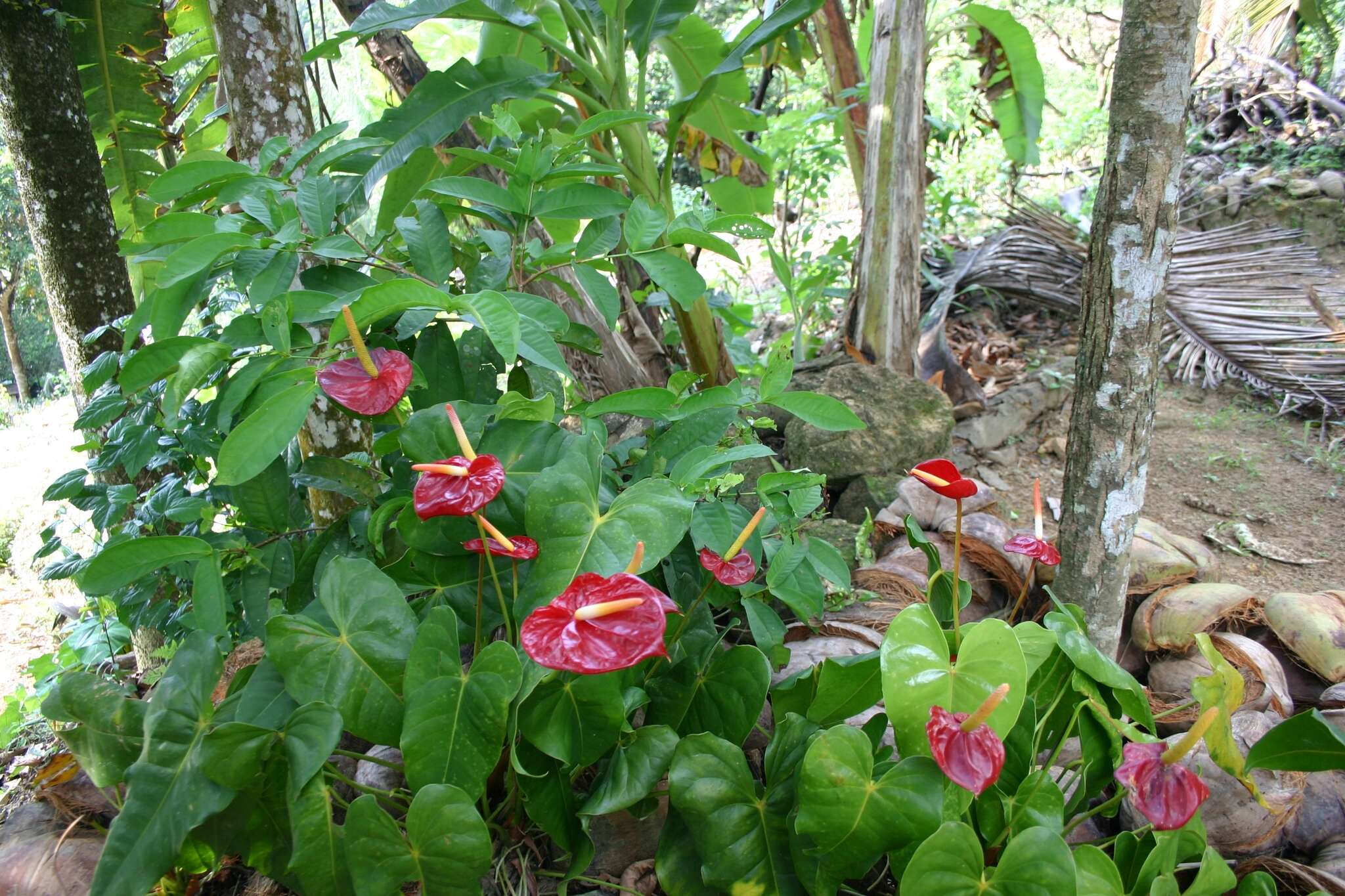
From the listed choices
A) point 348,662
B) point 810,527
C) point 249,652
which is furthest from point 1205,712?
point 249,652

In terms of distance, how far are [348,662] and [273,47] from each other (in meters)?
1.56

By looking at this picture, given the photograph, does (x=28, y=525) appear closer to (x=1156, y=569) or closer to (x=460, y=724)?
(x=460, y=724)

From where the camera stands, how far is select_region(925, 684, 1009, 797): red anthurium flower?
2.80 ft

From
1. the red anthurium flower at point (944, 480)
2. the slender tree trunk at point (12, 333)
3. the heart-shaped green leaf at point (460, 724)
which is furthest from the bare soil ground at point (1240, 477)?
the slender tree trunk at point (12, 333)

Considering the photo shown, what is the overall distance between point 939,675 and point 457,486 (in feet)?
2.03

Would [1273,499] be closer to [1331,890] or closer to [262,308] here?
[1331,890]

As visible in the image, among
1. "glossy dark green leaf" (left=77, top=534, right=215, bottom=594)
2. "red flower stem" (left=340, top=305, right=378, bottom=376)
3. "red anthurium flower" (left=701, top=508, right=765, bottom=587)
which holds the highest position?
"red flower stem" (left=340, top=305, right=378, bottom=376)

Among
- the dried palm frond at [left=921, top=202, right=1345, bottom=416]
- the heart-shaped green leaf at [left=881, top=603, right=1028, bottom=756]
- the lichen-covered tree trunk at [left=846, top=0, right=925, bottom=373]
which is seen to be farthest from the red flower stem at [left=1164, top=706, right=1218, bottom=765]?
the dried palm frond at [left=921, top=202, right=1345, bottom=416]

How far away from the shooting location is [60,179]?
6.60ft

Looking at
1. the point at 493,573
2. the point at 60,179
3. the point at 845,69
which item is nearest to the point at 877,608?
the point at 493,573

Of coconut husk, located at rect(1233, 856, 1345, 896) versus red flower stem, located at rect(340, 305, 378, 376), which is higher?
red flower stem, located at rect(340, 305, 378, 376)

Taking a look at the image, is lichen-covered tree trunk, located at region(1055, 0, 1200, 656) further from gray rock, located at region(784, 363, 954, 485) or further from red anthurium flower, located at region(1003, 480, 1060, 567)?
gray rock, located at region(784, 363, 954, 485)

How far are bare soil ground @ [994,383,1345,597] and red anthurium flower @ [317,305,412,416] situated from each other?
2078 millimetres

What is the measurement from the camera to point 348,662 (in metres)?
1.00
